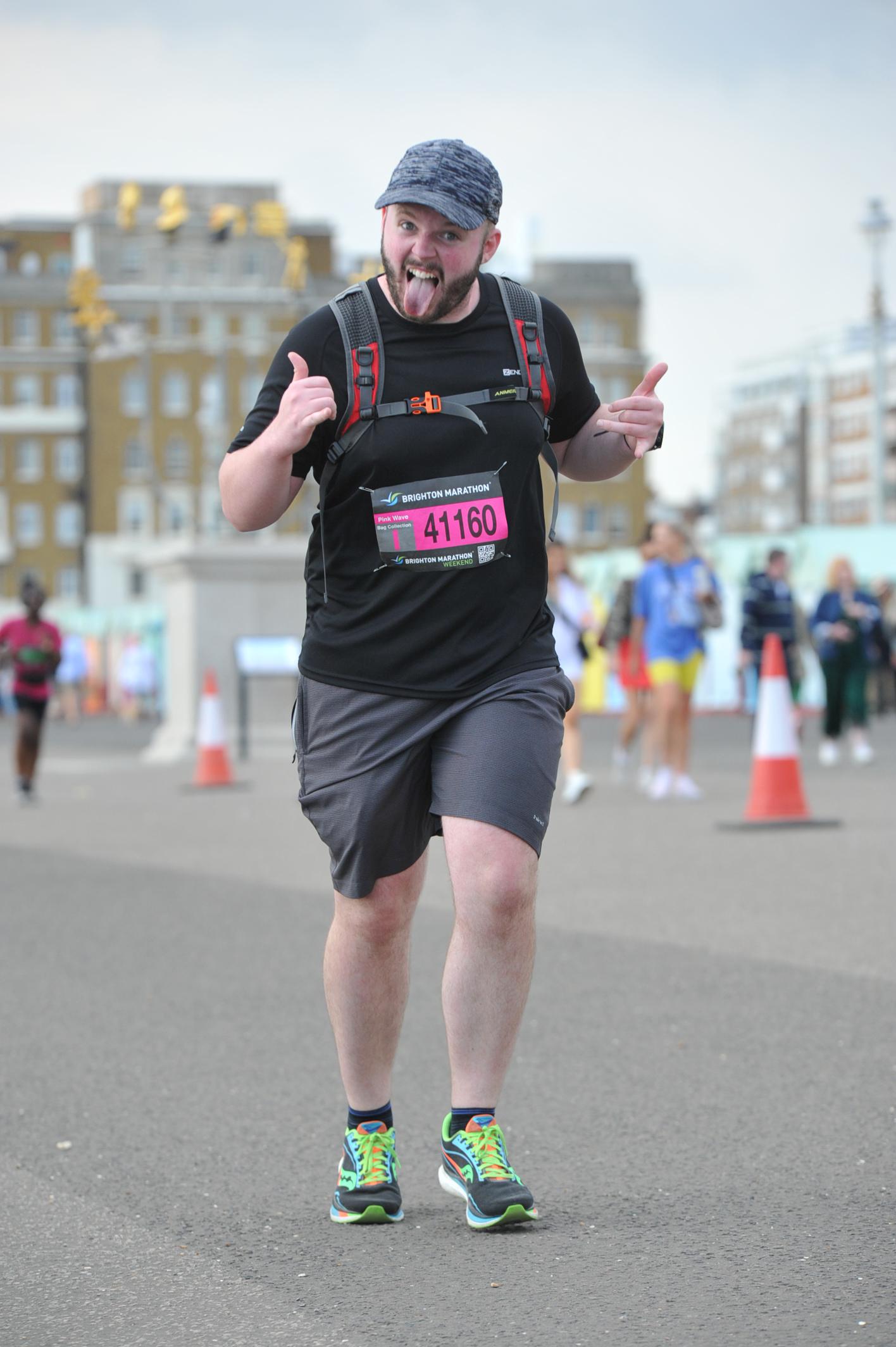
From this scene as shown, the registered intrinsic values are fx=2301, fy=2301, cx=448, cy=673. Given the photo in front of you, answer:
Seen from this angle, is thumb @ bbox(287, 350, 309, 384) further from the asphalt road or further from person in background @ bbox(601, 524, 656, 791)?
person in background @ bbox(601, 524, 656, 791)

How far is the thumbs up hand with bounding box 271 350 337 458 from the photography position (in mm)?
3854

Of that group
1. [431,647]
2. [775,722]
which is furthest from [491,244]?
[775,722]

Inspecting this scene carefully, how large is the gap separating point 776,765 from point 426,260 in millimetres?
8834

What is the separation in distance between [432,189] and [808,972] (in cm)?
398

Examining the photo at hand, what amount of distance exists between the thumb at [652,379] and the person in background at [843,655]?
1512cm

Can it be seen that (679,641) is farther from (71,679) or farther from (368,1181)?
(71,679)

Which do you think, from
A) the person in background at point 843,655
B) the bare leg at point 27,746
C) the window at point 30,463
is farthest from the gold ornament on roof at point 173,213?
the window at point 30,463

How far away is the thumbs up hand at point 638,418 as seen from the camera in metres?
4.26

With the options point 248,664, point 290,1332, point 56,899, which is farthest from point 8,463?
point 290,1332

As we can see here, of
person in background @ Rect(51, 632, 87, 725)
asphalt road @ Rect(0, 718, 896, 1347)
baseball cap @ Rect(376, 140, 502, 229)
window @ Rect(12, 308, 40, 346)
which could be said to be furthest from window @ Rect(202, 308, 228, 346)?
baseball cap @ Rect(376, 140, 502, 229)

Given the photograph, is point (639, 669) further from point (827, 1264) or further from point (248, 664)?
point (827, 1264)

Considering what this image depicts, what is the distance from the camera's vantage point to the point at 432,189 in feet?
12.9

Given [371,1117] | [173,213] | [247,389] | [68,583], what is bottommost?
[68,583]

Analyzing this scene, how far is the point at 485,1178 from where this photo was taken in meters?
4.06
